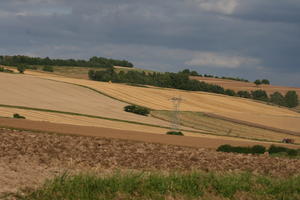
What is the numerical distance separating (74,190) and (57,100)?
67202mm

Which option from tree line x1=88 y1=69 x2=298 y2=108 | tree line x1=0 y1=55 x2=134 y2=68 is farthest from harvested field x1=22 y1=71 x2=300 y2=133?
tree line x1=0 y1=55 x2=134 y2=68

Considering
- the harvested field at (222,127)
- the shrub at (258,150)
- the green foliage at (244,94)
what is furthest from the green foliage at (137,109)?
the green foliage at (244,94)

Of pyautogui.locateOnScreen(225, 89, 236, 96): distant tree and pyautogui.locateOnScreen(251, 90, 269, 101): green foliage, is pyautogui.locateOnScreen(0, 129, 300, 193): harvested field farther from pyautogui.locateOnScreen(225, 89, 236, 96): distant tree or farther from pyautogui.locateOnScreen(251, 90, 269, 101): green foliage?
pyautogui.locateOnScreen(251, 90, 269, 101): green foliage

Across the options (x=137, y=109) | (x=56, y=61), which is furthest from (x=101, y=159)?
(x=56, y=61)

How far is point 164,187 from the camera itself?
13.9m

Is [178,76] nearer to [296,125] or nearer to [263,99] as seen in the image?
[263,99]

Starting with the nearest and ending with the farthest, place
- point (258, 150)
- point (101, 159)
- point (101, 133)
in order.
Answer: point (101, 159) < point (258, 150) < point (101, 133)

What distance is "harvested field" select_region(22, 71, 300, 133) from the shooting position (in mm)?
88625

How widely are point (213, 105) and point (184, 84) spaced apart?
3202 centimetres

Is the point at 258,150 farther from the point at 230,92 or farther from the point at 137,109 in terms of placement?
the point at 230,92

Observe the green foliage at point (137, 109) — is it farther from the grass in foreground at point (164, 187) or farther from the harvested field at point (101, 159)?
the grass in foreground at point (164, 187)

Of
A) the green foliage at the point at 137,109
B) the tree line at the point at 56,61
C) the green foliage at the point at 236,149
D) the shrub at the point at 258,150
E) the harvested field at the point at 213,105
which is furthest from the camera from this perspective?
the tree line at the point at 56,61

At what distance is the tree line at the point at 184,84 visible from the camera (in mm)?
134125

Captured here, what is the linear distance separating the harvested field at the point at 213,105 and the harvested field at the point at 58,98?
19.8 feet
